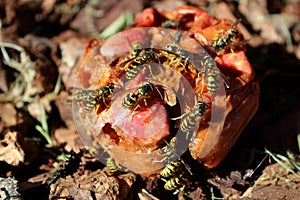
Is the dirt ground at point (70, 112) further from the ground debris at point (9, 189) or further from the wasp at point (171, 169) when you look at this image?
the wasp at point (171, 169)

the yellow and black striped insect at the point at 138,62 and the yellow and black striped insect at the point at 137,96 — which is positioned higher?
the yellow and black striped insect at the point at 138,62

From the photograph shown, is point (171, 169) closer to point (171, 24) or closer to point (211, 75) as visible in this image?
point (211, 75)

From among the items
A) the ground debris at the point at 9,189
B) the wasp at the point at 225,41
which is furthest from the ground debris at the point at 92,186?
the wasp at the point at 225,41

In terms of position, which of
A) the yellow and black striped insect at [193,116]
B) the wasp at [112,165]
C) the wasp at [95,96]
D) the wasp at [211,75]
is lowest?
the wasp at [112,165]

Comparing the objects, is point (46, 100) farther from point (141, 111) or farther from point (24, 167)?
point (141, 111)

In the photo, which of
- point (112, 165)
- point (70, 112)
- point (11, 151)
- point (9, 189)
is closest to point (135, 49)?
point (112, 165)

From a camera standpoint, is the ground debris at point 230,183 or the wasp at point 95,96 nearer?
the wasp at point 95,96

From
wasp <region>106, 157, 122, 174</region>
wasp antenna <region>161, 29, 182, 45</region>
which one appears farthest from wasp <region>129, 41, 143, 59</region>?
wasp <region>106, 157, 122, 174</region>
